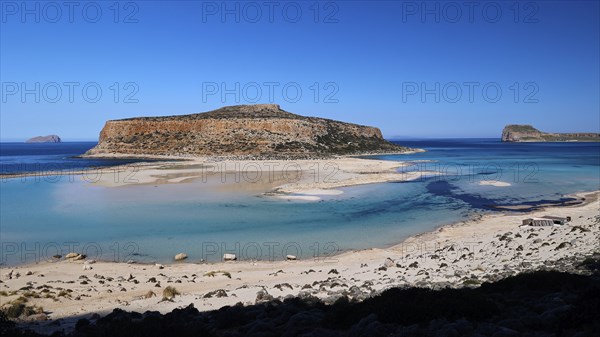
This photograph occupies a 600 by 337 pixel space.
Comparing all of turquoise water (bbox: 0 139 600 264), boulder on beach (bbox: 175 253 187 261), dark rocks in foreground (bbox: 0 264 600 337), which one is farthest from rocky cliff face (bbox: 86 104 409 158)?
dark rocks in foreground (bbox: 0 264 600 337)

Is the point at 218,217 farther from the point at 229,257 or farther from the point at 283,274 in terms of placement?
the point at 283,274

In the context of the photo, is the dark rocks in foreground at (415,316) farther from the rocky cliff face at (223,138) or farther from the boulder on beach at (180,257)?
the rocky cliff face at (223,138)

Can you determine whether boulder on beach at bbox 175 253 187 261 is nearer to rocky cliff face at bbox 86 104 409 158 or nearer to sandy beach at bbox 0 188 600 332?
sandy beach at bbox 0 188 600 332

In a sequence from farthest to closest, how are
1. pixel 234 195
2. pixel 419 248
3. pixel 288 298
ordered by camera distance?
pixel 234 195 → pixel 419 248 → pixel 288 298

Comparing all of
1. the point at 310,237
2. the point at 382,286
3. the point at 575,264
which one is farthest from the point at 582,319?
the point at 310,237

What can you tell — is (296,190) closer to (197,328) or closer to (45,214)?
(45,214)

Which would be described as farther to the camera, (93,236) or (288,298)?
(93,236)
